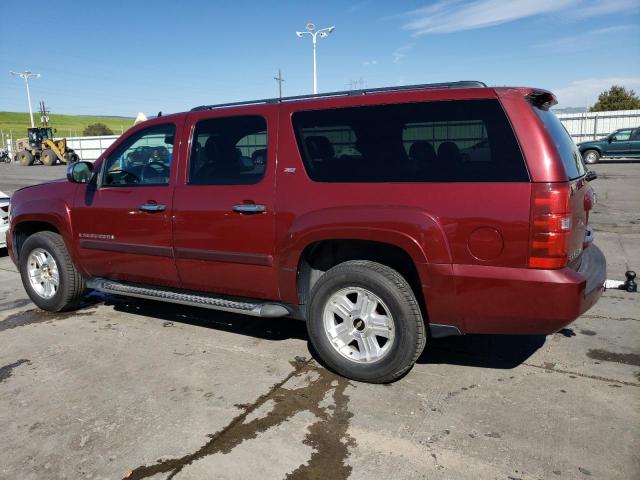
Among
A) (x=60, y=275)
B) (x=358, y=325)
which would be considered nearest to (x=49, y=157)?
(x=60, y=275)

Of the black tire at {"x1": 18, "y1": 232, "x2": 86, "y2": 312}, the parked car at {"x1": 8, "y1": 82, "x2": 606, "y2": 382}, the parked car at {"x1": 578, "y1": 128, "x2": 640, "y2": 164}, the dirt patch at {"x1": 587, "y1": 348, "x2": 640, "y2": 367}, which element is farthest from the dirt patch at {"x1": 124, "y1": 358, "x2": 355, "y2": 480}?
the parked car at {"x1": 578, "y1": 128, "x2": 640, "y2": 164}

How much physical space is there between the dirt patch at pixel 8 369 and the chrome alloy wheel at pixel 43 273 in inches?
46.9

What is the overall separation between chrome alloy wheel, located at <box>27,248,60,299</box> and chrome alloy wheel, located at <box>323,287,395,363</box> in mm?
3023

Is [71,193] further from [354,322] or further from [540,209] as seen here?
[540,209]

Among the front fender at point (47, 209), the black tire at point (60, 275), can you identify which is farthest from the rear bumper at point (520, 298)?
the black tire at point (60, 275)

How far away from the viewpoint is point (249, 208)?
12.3 feet

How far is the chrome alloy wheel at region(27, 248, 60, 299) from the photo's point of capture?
5133 millimetres

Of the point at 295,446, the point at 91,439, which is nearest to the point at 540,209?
the point at 295,446

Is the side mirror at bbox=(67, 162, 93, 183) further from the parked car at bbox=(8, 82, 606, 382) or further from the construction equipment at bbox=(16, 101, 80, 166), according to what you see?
the construction equipment at bbox=(16, 101, 80, 166)

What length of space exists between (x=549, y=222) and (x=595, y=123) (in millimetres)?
35396

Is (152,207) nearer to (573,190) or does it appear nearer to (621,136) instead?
(573,190)

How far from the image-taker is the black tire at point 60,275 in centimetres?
499

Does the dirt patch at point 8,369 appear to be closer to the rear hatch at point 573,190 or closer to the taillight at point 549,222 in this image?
the taillight at point 549,222

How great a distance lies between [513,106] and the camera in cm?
301
